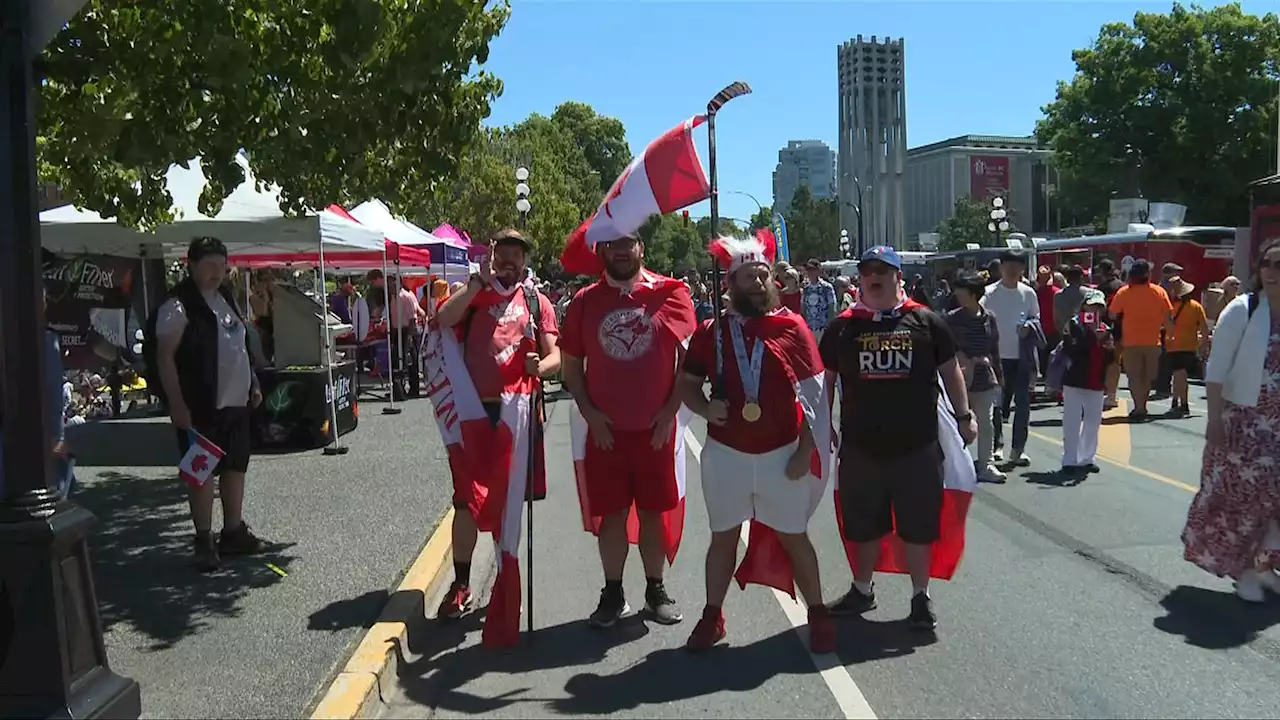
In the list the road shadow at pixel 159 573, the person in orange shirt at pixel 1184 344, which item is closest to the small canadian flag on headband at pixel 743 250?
the road shadow at pixel 159 573

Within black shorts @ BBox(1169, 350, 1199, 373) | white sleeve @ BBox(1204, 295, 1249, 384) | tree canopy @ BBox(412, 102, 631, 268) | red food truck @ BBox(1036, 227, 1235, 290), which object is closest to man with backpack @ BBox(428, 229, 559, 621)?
white sleeve @ BBox(1204, 295, 1249, 384)

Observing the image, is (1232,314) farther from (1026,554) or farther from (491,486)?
(491,486)

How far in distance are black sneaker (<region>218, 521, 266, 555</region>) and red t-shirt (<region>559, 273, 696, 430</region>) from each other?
8.86 ft

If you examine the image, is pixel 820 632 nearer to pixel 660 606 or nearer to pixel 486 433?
pixel 660 606

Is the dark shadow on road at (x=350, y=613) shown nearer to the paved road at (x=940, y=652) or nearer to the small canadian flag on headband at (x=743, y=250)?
the paved road at (x=940, y=652)

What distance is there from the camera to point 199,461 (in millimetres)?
6113

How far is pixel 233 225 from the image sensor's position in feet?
32.2

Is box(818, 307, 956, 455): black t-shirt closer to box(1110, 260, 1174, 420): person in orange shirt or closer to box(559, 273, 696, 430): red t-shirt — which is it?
box(559, 273, 696, 430): red t-shirt

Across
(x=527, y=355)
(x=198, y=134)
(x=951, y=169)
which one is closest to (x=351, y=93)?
(x=198, y=134)

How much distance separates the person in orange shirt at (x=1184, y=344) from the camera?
13.9 metres

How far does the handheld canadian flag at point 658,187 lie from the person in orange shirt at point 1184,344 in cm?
1070

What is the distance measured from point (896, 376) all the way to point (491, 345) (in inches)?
80.8

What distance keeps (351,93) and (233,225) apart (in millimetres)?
3797

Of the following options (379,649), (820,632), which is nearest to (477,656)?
(379,649)
